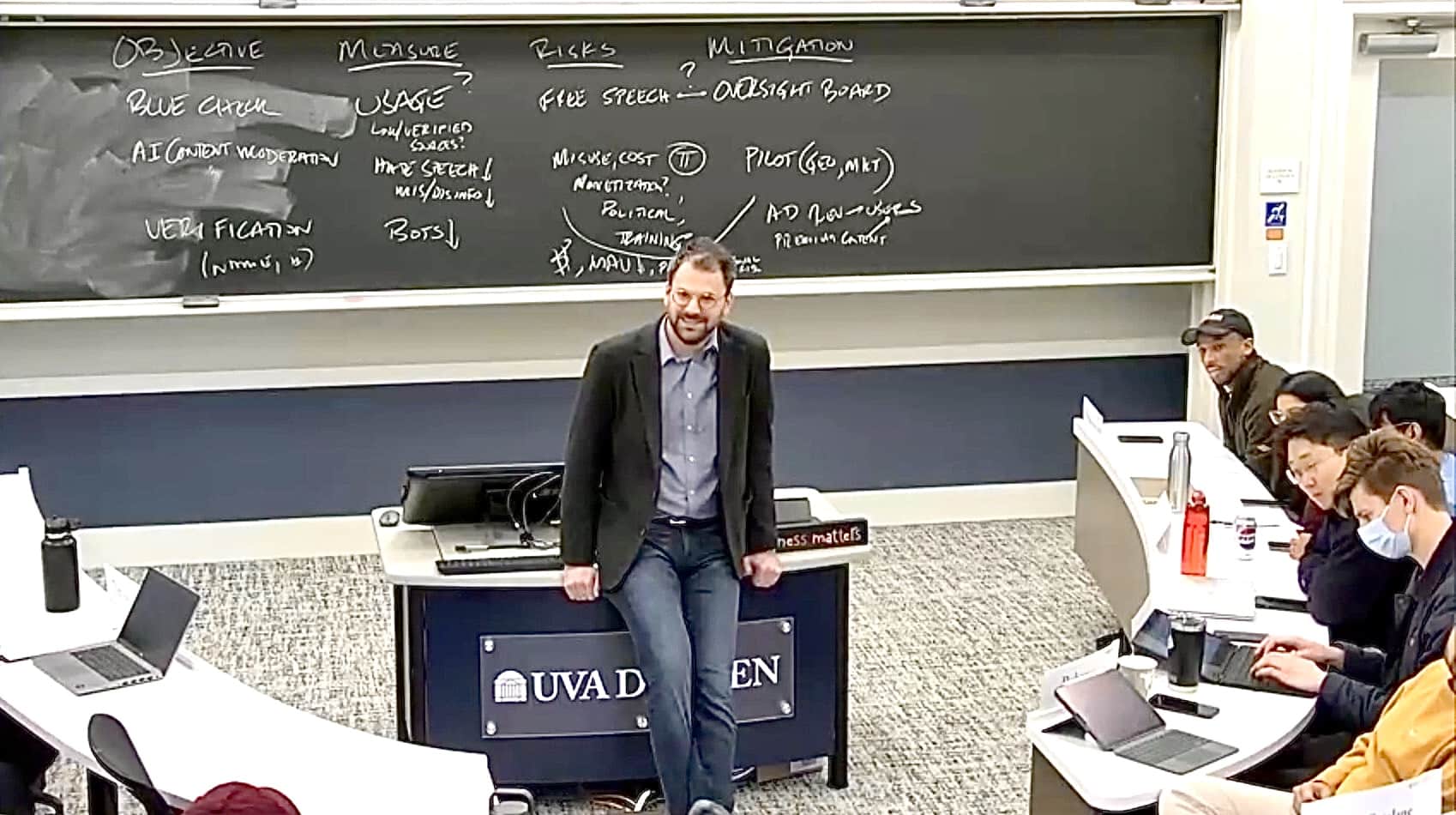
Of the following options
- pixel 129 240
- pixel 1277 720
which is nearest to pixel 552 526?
pixel 1277 720

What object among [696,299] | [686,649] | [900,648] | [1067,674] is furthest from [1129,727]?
[900,648]

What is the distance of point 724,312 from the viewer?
4.51 metres

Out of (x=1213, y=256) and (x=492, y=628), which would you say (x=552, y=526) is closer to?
(x=492, y=628)

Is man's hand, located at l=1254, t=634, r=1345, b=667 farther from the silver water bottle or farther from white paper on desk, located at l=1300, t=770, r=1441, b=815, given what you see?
the silver water bottle

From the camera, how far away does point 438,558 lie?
457 centimetres

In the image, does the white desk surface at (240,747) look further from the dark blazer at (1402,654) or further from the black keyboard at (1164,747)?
the dark blazer at (1402,654)

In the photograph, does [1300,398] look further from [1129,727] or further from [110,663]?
[110,663]

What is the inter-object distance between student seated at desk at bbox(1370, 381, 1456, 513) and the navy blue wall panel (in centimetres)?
247

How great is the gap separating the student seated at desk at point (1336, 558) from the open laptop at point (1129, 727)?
2.19ft

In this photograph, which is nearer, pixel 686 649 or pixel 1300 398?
pixel 686 649

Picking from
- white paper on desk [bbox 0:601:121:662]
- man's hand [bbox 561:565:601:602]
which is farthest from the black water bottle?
man's hand [bbox 561:565:601:602]

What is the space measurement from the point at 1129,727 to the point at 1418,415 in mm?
1753

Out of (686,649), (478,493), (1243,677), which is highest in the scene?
(478,493)

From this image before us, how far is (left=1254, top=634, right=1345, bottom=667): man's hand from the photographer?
3.90m
